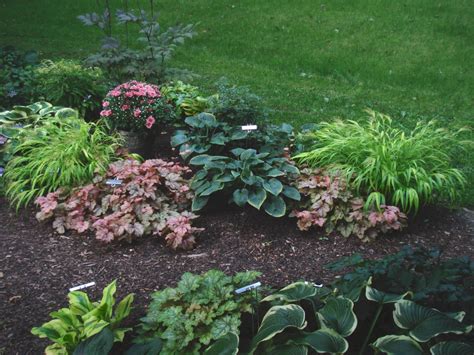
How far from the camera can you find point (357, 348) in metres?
3.14

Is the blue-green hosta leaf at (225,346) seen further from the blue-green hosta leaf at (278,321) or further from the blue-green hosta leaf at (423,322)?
the blue-green hosta leaf at (423,322)

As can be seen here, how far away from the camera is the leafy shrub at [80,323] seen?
298 cm

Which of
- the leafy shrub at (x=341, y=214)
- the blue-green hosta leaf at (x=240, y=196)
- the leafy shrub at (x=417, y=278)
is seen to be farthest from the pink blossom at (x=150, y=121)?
the leafy shrub at (x=417, y=278)

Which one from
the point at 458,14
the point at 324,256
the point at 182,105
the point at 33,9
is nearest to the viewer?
the point at 324,256

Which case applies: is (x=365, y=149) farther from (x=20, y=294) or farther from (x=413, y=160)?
(x=20, y=294)

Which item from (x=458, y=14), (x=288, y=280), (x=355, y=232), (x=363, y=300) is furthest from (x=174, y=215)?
(x=458, y=14)

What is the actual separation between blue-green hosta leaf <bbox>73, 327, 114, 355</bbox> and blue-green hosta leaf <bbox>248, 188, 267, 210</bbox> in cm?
173

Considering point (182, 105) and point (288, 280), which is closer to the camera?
point (288, 280)

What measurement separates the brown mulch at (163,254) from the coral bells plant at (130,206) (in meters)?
0.10

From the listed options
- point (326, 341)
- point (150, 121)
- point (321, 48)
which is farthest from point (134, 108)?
point (321, 48)

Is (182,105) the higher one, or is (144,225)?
(182,105)

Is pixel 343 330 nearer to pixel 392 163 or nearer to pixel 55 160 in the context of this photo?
pixel 392 163

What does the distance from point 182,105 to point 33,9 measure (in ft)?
27.4

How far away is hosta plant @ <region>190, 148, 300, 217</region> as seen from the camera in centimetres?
445
